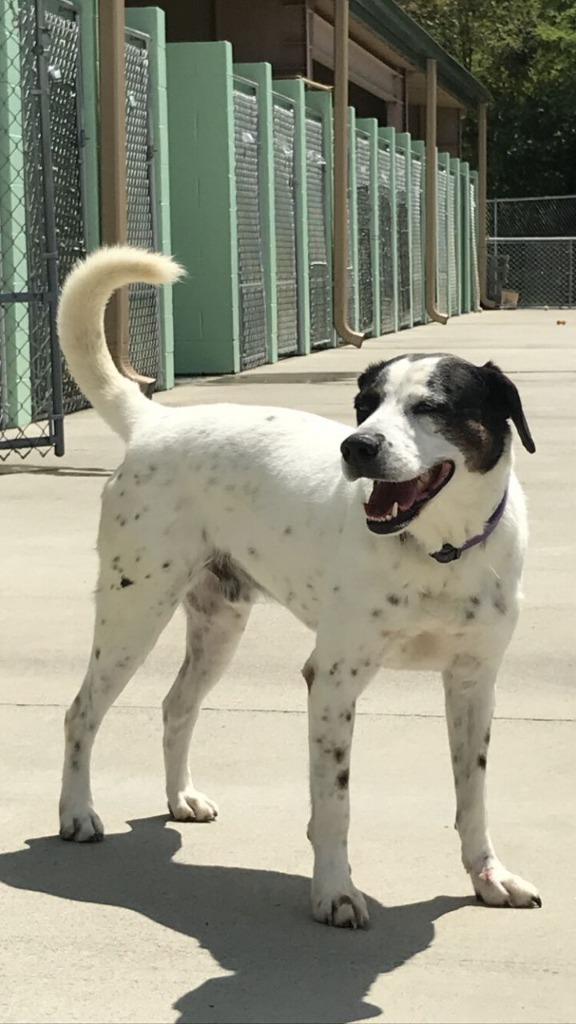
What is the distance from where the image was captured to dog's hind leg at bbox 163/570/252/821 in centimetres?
451

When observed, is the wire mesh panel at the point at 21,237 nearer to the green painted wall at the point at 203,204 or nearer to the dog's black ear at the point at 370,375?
the green painted wall at the point at 203,204

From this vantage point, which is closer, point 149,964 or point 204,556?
point 149,964

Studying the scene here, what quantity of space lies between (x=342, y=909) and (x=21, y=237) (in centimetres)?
973

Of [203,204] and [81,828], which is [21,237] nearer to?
[203,204]

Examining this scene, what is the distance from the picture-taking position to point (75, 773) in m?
4.38

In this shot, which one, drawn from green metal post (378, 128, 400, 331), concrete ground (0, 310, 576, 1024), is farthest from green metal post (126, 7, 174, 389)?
green metal post (378, 128, 400, 331)

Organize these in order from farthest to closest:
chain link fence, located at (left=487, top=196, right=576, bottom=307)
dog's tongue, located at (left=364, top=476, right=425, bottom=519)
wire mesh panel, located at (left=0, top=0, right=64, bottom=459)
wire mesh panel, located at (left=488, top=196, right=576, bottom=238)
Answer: wire mesh panel, located at (left=488, top=196, right=576, bottom=238) < chain link fence, located at (left=487, top=196, right=576, bottom=307) < wire mesh panel, located at (left=0, top=0, right=64, bottom=459) < dog's tongue, located at (left=364, top=476, right=425, bottom=519)

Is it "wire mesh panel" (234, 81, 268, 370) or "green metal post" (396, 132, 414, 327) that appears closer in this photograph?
"wire mesh panel" (234, 81, 268, 370)

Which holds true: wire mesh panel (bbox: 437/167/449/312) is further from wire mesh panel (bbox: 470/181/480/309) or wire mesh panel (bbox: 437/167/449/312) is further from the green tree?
the green tree

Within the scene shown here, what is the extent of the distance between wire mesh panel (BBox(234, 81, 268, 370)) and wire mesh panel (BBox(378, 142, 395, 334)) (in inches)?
375

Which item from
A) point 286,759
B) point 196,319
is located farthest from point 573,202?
point 286,759

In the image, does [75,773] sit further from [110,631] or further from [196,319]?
[196,319]

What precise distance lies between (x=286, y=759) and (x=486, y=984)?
5.31ft

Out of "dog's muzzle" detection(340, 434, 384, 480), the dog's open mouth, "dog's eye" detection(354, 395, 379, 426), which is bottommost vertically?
the dog's open mouth
